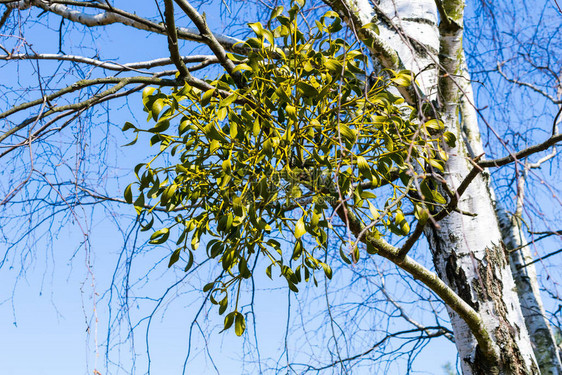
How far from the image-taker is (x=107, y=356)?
1891mm

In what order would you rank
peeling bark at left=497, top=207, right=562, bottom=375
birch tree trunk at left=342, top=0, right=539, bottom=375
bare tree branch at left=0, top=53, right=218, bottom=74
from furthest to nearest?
peeling bark at left=497, top=207, right=562, bottom=375, bare tree branch at left=0, top=53, right=218, bottom=74, birch tree trunk at left=342, top=0, right=539, bottom=375

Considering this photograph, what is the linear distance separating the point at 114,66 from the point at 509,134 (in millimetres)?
1635

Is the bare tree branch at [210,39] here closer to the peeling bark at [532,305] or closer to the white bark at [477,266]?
the white bark at [477,266]

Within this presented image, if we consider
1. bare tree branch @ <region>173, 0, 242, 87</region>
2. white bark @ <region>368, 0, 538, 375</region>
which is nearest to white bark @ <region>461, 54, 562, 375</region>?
white bark @ <region>368, 0, 538, 375</region>

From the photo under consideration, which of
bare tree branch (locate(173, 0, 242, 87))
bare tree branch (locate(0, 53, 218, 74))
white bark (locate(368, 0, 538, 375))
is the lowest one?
white bark (locate(368, 0, 538, 375))

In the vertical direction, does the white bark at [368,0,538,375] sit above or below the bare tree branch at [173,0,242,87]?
below

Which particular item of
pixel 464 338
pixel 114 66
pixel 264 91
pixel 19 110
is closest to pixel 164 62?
pixel 114 66

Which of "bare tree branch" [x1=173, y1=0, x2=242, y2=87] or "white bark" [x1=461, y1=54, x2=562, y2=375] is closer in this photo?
"bare tree branch" [x1=173, y1=0, x2=242, y2=87]

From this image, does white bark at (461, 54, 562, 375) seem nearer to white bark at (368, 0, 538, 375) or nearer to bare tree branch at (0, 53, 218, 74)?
white bark at (368, 0, 538, 375)

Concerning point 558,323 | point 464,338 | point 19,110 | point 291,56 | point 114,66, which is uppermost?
point 114,66

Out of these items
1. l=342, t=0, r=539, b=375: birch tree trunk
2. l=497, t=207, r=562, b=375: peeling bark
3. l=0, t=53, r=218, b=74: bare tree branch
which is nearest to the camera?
l=342, t=0, r=539, b=375: birch tree trunk

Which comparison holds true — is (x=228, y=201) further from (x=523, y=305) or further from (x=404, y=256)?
(x=523, y=305)

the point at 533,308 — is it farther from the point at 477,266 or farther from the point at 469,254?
the point at 469,254

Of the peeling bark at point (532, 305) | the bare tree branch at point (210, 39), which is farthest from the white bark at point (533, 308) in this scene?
the bare tree branch at point (210, 39)
